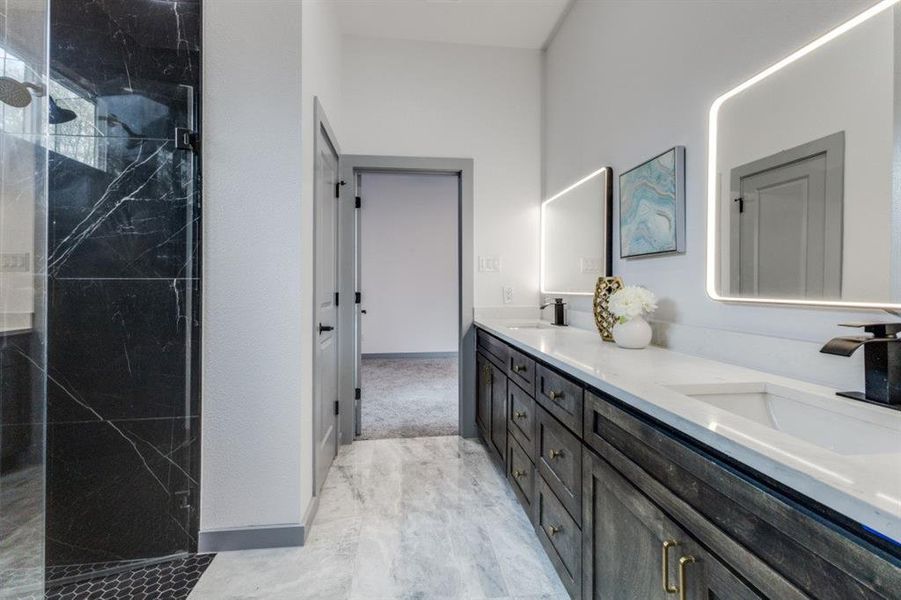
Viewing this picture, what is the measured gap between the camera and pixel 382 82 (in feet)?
9.86

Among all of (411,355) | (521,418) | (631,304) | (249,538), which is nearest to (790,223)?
(631,304)

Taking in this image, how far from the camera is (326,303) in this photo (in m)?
2.44

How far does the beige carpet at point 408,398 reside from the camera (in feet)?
10.6

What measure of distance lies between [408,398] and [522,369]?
7.96 feet

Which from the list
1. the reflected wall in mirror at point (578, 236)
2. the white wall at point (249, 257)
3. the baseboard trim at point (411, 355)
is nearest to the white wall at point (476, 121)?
the reflected wall in mirror at point (578, 236)

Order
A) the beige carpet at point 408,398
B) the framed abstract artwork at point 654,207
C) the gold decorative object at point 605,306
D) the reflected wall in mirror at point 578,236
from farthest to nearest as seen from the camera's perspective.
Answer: the beige carpet at point 408,398, the reflected wall in mirror at point 578,236, the gold decorative object at point 605,306, the framed abstract artwork at point 654,207

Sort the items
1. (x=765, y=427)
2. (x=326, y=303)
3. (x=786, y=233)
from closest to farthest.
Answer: (x=765, y=427), (x=786, y=233), (x=326, y=303)

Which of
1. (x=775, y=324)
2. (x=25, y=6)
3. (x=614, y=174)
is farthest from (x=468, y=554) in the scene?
(x=25, y=6)

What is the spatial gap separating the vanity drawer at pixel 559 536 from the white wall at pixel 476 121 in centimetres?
166

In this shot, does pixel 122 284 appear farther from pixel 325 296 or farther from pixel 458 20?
pixel 458 20

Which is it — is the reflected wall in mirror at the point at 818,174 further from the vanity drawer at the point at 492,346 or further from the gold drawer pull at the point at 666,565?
the vanity drawer at the point at 492,346

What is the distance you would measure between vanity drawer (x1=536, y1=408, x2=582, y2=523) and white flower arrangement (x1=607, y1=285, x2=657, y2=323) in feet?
1.72

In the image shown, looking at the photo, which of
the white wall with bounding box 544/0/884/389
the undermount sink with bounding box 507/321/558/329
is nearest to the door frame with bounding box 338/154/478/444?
the undermount sink with bounding box 507/321/558/329

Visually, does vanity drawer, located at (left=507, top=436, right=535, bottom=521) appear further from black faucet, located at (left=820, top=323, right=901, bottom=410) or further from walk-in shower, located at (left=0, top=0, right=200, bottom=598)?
walk-in shower, located at (left=0, top=0, right=200, bottom=598)
